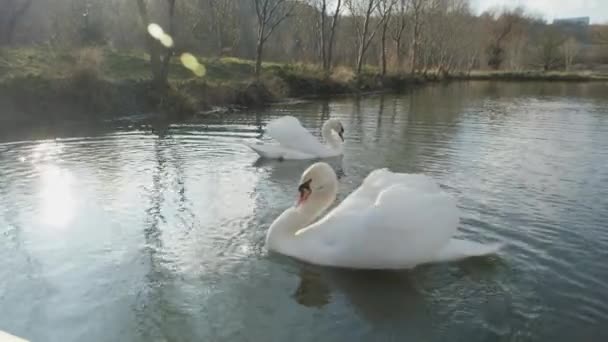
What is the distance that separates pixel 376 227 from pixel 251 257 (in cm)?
160

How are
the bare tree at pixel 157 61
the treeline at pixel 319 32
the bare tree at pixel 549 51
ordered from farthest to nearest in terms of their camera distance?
the bare tree at pixel 549 51
the treeline at pixel 319 32
the bare tree at pixel 157 61

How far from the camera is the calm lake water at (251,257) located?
491 centimetres

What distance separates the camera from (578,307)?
17.1 feet

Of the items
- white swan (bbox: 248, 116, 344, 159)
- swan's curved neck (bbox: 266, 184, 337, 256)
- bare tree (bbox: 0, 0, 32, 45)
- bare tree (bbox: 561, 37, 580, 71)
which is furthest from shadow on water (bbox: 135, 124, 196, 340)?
bare tree (bbox: 561, 37, 580, 71)

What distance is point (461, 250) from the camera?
6.06 meters

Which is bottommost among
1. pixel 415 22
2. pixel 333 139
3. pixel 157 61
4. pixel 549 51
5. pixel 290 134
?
pixel 333 139

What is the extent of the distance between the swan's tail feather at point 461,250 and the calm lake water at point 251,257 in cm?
14

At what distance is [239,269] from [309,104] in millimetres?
21881

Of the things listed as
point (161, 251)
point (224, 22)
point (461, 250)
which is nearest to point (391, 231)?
point (461, 250)

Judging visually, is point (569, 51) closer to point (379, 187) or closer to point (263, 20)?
point (263, 20)

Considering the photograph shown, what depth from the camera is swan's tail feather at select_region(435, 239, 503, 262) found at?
604cm

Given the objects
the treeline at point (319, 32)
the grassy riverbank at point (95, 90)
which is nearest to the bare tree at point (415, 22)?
the treeline at point (319, 32)

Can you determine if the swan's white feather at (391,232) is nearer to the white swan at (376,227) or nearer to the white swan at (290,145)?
the white swan at (376,227)

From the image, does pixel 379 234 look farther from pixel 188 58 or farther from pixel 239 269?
pixel 188 58
